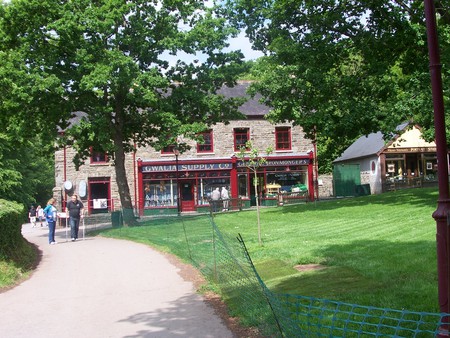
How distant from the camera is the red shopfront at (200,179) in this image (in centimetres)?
3828

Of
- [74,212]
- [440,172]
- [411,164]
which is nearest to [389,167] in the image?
[411,164]

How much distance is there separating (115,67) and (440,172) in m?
19.2

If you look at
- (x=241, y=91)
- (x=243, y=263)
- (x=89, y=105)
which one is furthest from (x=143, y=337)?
(x=241, y=91)

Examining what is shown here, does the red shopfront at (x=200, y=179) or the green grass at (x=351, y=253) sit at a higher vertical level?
the red shopfront at (x=200, y=179)

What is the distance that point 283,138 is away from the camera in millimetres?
40000

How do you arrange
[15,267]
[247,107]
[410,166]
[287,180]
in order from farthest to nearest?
1. [247,107]
2. [287,180]
3. [410,166]
4. [15,267]

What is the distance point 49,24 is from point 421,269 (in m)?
18.1

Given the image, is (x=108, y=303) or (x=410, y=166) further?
(x=410, y=166)

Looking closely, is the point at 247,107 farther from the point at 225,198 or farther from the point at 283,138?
the point at 225,198

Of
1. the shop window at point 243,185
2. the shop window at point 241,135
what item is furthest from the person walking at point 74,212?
the shop window at point 241,135

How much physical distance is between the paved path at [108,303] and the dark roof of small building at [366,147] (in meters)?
28.2

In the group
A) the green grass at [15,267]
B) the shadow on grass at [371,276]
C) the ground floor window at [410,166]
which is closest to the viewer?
the shadow on grass at [371,276]

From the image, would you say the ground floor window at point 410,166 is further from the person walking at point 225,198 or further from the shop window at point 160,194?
the shop window at point 160,194

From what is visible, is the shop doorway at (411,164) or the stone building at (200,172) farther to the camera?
the shop doorway at (411,164)
